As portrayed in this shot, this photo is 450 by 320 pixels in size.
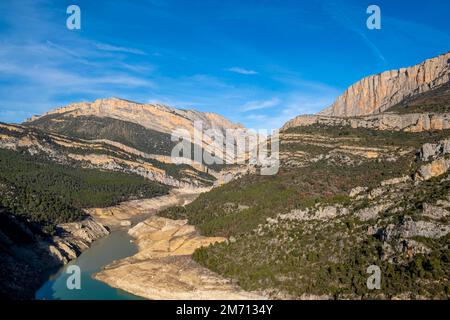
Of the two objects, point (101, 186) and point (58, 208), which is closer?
point (58, 208)

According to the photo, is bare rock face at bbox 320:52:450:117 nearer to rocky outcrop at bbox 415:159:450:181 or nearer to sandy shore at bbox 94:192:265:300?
rocky outcrop at bbox 415:159:450:181

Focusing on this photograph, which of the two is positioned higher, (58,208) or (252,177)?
(252,177)

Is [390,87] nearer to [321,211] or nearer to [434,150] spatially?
[434,150]

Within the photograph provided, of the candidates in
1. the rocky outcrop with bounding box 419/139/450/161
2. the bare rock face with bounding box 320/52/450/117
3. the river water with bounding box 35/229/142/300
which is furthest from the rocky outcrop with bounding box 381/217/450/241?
the bare rock face with bounding box 320/52/450/117

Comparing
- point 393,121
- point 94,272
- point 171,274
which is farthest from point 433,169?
point 94,272
